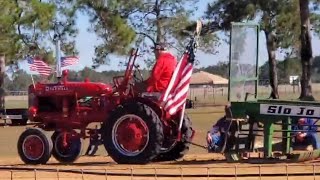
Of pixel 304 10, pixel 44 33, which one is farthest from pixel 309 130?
pixel 44 33

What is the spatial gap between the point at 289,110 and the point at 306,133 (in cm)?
185

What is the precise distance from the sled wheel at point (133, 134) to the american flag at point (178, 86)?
350 mm

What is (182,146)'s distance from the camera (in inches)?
612

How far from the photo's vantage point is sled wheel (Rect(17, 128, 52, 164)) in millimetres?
15367

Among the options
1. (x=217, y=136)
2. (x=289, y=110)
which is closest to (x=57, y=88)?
(x=217, y=136)

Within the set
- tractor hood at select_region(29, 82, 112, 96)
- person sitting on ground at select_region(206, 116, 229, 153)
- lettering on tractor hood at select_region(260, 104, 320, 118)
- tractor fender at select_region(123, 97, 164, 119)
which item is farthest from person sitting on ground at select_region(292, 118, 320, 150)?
tractor hood at select_region(29, 82, 112, 96)

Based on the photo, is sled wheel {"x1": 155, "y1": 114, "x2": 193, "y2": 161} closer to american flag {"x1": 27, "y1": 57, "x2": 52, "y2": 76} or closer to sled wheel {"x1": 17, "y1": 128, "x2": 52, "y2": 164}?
sled wheel {"x1": 17, "y1": 128, "x2": 52, "y2": 164}

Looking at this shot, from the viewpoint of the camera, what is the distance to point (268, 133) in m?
14.0

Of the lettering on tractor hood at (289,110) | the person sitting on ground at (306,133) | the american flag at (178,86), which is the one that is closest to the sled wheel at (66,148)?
the american flag at (178,86)

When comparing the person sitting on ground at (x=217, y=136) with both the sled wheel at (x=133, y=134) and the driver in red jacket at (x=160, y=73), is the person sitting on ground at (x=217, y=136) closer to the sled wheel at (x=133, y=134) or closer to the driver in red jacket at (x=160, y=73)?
the sled wheel at (x=133, y=134)

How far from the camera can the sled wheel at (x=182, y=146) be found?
1530cm

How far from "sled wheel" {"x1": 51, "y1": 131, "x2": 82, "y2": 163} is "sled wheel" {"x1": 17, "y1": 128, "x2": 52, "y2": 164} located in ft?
1.14

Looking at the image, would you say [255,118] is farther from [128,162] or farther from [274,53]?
[274,53]

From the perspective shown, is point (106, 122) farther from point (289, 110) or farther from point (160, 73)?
point (289, 110)
